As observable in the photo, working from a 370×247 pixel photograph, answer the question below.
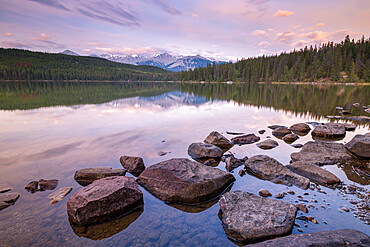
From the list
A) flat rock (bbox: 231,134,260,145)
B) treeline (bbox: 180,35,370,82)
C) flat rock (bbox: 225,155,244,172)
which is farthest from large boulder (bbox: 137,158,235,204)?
treeline (bbox: 180,35,370,82)

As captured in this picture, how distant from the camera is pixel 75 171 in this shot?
10867 millimetres

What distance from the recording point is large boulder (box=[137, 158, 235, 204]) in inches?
324

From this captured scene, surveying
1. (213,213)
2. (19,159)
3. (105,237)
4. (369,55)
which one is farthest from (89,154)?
(369,55)

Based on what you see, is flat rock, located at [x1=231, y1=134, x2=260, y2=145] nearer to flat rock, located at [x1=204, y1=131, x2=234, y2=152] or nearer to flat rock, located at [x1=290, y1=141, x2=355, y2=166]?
flat rock, located at [x1=204, y1=131, x2=234, y2=152]

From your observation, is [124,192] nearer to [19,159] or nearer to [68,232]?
[68,232]

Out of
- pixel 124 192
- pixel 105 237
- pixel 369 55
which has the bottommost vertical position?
pixel 105 237

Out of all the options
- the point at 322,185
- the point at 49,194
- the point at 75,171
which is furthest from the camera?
the point at 75,171

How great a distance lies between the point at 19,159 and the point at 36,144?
10.6 feet

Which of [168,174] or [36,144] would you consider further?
[36,144]

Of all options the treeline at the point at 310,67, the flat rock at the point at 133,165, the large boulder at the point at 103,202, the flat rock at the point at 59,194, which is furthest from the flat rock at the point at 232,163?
the treeline at the point at 310,67

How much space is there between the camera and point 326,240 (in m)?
5.08

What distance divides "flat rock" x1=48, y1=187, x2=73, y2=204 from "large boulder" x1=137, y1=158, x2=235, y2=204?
3.27m

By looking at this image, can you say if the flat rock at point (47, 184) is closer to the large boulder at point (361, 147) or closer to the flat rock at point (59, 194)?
the flat rock at point (59, 194)

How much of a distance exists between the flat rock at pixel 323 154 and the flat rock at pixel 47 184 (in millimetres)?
13880
